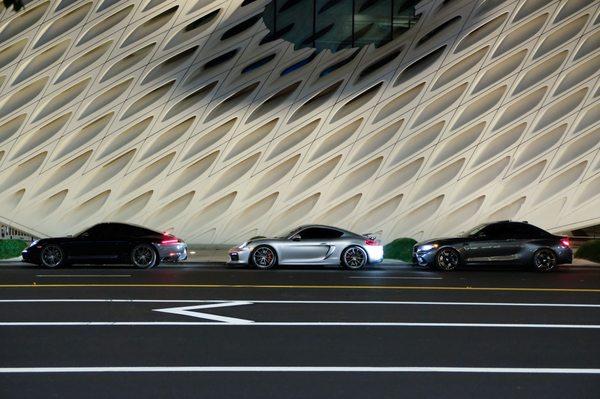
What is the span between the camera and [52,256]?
2438 cm

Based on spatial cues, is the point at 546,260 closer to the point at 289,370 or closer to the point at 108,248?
the point at 108,248

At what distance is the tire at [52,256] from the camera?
24.3 m

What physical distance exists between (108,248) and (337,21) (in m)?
17.2

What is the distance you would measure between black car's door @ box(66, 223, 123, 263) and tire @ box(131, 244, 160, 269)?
449 millimetres

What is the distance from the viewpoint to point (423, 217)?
34781mm

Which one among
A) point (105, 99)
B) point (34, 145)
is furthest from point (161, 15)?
point (34, 145)

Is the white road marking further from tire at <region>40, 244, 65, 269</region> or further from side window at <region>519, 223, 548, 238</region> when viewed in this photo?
side window at <region>519, 223, 548, 238</region>

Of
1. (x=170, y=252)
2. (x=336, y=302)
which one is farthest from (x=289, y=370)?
(x=170, y=252)

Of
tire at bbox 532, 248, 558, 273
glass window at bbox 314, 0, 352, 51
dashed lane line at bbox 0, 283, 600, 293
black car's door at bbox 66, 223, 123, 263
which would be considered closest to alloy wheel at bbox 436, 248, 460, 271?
tire at bbox 532, 248, 558, 273

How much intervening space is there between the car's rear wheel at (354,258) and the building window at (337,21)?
13.9 m

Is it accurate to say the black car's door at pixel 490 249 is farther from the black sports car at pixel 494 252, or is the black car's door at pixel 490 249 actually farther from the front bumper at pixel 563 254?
the front bumper at pixel 563 254

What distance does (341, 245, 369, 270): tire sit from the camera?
977 inches

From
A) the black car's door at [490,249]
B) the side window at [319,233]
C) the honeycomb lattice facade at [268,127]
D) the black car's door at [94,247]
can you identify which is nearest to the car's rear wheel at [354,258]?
the side window at [319,233]

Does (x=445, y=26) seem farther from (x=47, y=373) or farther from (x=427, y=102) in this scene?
(x=47, y=373)
